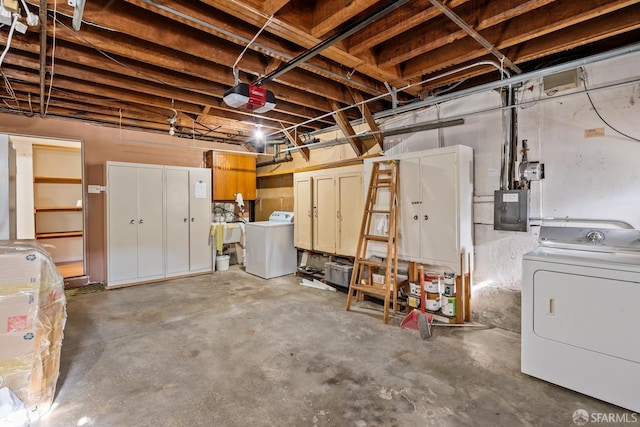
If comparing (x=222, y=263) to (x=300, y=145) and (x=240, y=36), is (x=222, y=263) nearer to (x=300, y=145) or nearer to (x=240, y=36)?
(x=300, y=145)

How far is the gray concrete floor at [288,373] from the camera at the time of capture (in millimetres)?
1892

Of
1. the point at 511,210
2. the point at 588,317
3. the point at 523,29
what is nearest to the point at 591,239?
the point at 511,210

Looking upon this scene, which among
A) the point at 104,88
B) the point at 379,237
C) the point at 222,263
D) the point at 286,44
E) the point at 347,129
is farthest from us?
the point at 222,263

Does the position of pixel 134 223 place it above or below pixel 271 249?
above

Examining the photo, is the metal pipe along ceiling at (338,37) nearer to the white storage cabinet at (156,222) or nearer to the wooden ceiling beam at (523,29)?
the wooden ceiling beam at (523,29)

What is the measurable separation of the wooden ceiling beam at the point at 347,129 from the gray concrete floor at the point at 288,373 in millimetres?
2326

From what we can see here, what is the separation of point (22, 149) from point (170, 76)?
4.05 meters

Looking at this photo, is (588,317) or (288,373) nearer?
(588,317)

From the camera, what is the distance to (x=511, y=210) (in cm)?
294

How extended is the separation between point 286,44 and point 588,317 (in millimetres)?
3088

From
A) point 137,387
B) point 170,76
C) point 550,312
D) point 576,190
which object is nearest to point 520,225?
point 576,190

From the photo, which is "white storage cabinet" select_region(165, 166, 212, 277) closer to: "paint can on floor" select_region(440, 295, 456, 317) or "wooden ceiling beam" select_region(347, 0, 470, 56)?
"wooden ceiling beam" select_region(347, 0, 470, 56)

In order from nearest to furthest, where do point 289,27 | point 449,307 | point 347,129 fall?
point 289,27
point 449,307
point 347,129

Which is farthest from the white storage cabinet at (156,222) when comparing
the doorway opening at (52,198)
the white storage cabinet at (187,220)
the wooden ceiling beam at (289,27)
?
the wooden ceiling beam at (289,27)
